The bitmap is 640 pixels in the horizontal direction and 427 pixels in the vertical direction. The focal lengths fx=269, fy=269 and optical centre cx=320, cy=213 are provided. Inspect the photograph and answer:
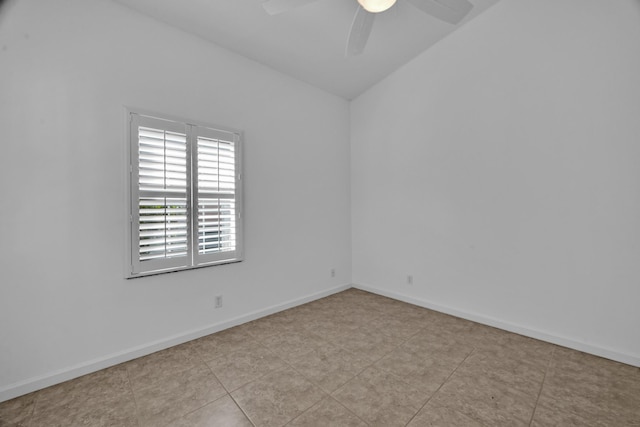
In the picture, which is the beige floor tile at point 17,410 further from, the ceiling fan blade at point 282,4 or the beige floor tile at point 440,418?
the ceiling fan blade at point 282,4

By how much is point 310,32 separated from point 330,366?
126 inches

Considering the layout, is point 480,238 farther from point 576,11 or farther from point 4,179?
point 4,179

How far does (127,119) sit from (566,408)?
3820 millimetres

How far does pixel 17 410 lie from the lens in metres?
1.73

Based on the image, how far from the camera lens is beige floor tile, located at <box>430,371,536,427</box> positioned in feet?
5.39

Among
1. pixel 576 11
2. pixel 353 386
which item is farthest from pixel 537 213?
pixel 353 386

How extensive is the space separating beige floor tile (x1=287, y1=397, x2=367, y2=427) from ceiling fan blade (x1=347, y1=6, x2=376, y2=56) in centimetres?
281

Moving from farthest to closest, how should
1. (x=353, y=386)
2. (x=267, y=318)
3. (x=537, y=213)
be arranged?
(x=267, y=318)
(x=537, y=213)
(x=353, y=386)

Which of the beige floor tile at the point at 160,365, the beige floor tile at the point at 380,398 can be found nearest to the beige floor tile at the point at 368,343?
the beige floor tile at the point at 380,398

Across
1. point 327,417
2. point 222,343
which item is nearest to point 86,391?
point 222,343

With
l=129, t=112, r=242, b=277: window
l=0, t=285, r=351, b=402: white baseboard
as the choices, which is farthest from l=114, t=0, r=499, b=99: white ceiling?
l=0, t=285, r=351, b=402: white baseboard

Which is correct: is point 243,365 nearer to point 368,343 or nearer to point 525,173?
point 368,343

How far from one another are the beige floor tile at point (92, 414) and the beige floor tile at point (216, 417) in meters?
0.30

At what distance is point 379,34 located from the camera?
2961mm
